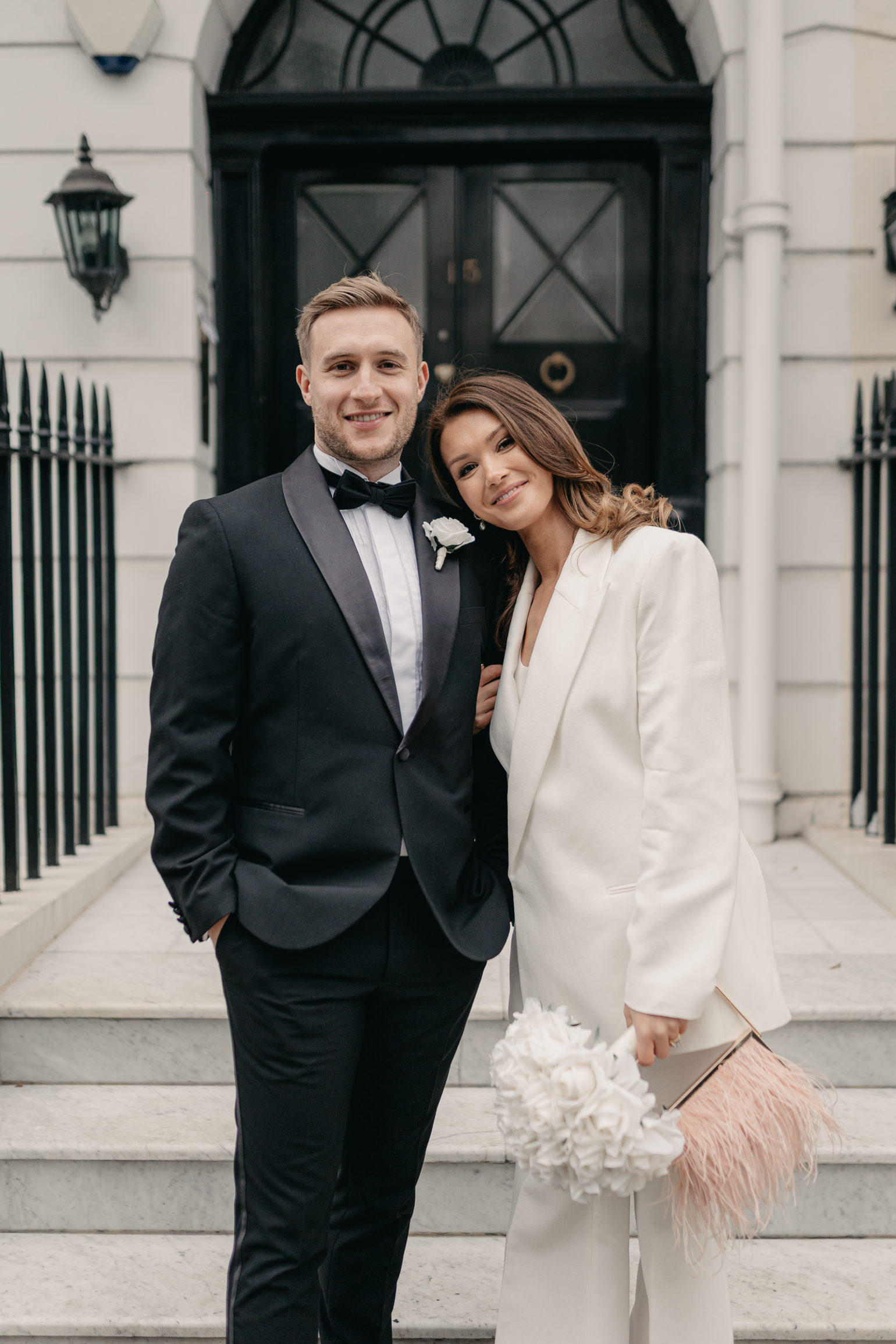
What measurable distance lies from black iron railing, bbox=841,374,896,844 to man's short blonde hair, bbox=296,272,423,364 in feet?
8.91

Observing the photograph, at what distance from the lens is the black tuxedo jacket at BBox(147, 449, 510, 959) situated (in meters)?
1.81

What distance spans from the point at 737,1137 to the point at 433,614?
3.24 feet

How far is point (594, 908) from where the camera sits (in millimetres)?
1835

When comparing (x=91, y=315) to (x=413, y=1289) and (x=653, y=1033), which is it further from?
(x=653, y=1033)

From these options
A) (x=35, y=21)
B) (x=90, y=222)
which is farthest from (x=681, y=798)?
(x=35, y=21)

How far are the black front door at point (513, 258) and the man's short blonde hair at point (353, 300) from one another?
3.14 meters

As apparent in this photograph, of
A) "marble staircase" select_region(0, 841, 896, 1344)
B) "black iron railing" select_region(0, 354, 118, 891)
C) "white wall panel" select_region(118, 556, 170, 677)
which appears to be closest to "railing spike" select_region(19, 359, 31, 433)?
"black iron railing" select_region(0, 354, 118, 891)

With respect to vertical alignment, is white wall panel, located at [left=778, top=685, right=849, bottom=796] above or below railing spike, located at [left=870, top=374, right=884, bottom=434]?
below

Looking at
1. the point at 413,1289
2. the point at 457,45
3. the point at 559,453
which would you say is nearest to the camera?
the point at 559,453

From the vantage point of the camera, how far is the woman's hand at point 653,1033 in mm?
1719

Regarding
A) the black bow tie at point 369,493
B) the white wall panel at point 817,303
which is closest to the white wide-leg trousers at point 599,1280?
the black bow tie at point 369,493

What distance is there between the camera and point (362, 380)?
6.13ft

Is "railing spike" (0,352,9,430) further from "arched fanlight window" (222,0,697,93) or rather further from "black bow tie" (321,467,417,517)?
"arched fanlight window" (222,0,697,93)

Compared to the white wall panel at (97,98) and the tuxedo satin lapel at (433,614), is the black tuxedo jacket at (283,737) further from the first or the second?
the white wall panel at (97,98)
